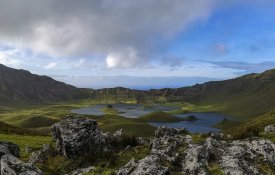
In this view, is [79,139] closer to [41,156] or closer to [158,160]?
[41,156]

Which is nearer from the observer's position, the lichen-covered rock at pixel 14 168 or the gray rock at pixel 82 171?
the lichen-covered rock at pixel 14 168

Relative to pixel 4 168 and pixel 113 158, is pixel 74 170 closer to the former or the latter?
pixel 113 158

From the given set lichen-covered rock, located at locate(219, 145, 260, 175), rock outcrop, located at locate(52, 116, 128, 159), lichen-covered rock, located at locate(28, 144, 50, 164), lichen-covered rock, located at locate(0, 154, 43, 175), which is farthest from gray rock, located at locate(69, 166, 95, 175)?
lichen-covered rock, located at locate(219, 145, 260, 175)

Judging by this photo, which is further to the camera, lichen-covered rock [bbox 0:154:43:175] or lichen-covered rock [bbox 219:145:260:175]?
lichen-covered rock [bbox 219:145:260:175]

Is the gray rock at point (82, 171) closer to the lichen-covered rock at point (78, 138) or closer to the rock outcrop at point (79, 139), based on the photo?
the rock outcrop at point (79, 139)

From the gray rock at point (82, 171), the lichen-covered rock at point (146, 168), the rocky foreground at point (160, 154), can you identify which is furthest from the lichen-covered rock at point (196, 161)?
the gray rock at point (82, 171)

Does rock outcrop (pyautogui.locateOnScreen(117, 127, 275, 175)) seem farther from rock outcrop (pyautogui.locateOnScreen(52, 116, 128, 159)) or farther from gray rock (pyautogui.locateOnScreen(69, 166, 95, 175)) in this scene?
rock outcrop (pyautogui.locateOnScreen(52, 116, 128, 159))

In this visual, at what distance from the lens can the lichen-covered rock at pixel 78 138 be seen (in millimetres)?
38250

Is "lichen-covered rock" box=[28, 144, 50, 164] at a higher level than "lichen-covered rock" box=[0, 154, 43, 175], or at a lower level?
lower

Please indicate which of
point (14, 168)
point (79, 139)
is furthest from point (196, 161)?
point (14, 168)

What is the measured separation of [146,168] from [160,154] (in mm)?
4881

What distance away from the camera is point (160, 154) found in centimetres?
3391

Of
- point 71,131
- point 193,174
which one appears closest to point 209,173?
point 193,174

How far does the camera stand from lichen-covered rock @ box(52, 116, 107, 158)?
38250 millimetres
